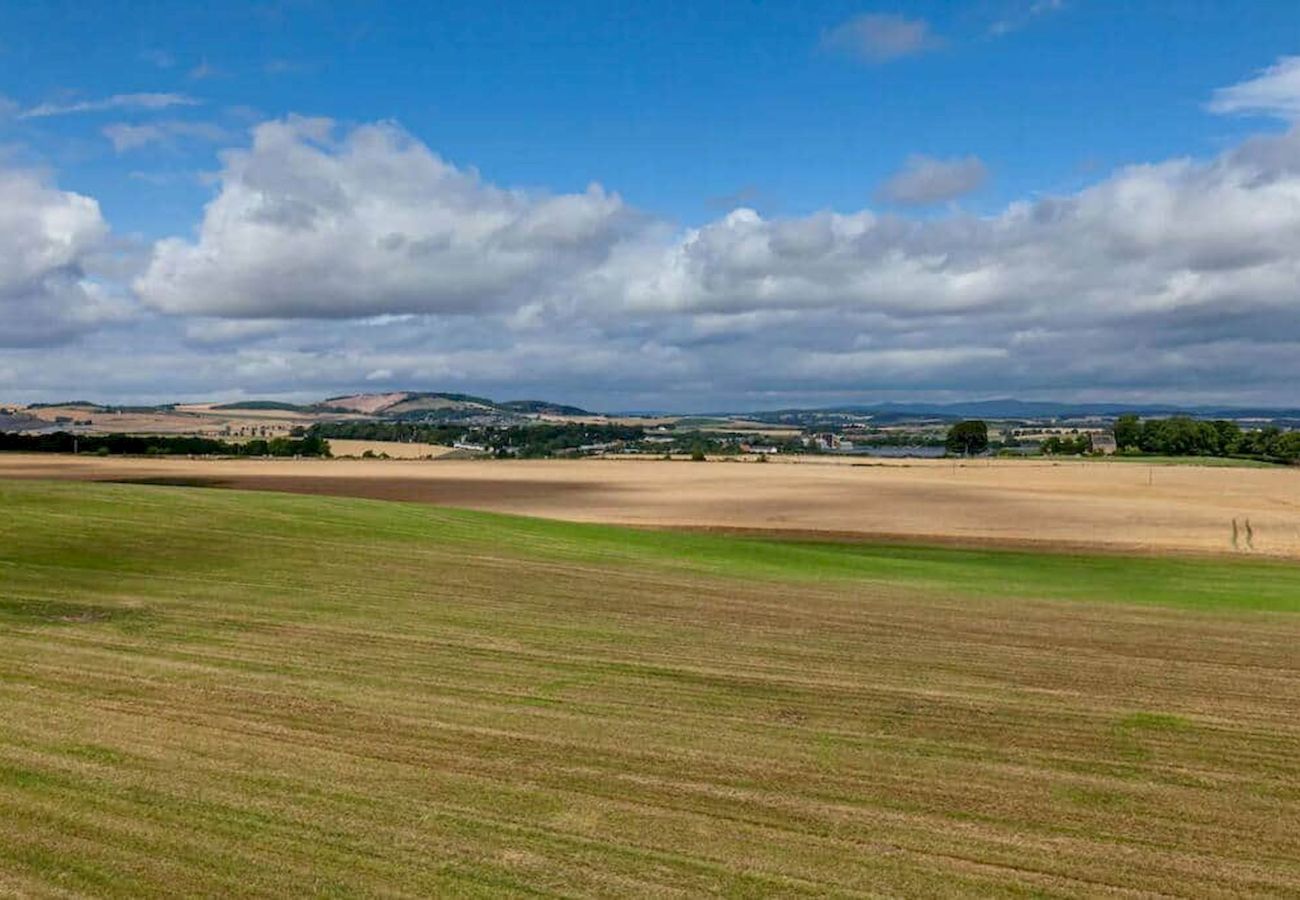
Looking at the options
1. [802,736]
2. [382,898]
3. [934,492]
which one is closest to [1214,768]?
[802,736]

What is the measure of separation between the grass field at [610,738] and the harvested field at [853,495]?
86.1 ft

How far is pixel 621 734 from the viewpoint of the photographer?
1302cm

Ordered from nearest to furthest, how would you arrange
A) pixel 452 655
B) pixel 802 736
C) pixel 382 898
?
pixel 382 898, pixel 802 736, pixel 452 655

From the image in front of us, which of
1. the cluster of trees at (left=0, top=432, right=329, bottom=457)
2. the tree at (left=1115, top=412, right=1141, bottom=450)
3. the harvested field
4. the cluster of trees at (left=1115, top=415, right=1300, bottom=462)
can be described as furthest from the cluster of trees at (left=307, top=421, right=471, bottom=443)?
the cluster of trees at (left=1115, top=415, right=1300, bottom=462)

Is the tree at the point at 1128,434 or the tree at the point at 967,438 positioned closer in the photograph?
the tree at the point at 1128,434

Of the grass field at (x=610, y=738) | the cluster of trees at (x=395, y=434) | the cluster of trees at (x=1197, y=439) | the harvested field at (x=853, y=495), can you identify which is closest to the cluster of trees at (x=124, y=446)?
the harvested field at (x=853, y=495)

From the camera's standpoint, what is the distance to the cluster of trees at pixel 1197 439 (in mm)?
159875

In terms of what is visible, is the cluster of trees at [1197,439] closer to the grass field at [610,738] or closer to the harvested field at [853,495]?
the harvested field at [853,495]

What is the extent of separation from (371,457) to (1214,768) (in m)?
117

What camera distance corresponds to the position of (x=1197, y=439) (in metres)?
164

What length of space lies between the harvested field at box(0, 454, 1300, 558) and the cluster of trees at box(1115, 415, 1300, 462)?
194 feet

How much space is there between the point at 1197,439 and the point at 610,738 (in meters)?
174

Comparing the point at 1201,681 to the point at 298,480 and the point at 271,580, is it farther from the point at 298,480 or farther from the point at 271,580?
the point at 298,480

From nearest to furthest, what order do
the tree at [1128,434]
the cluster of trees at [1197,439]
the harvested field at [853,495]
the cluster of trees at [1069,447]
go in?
1. the harvested field at [853,495]
2. the cluster of trees at [1197,439]
3. the cluster of trees at [1069,447]
4. the tree at [1128,434]
